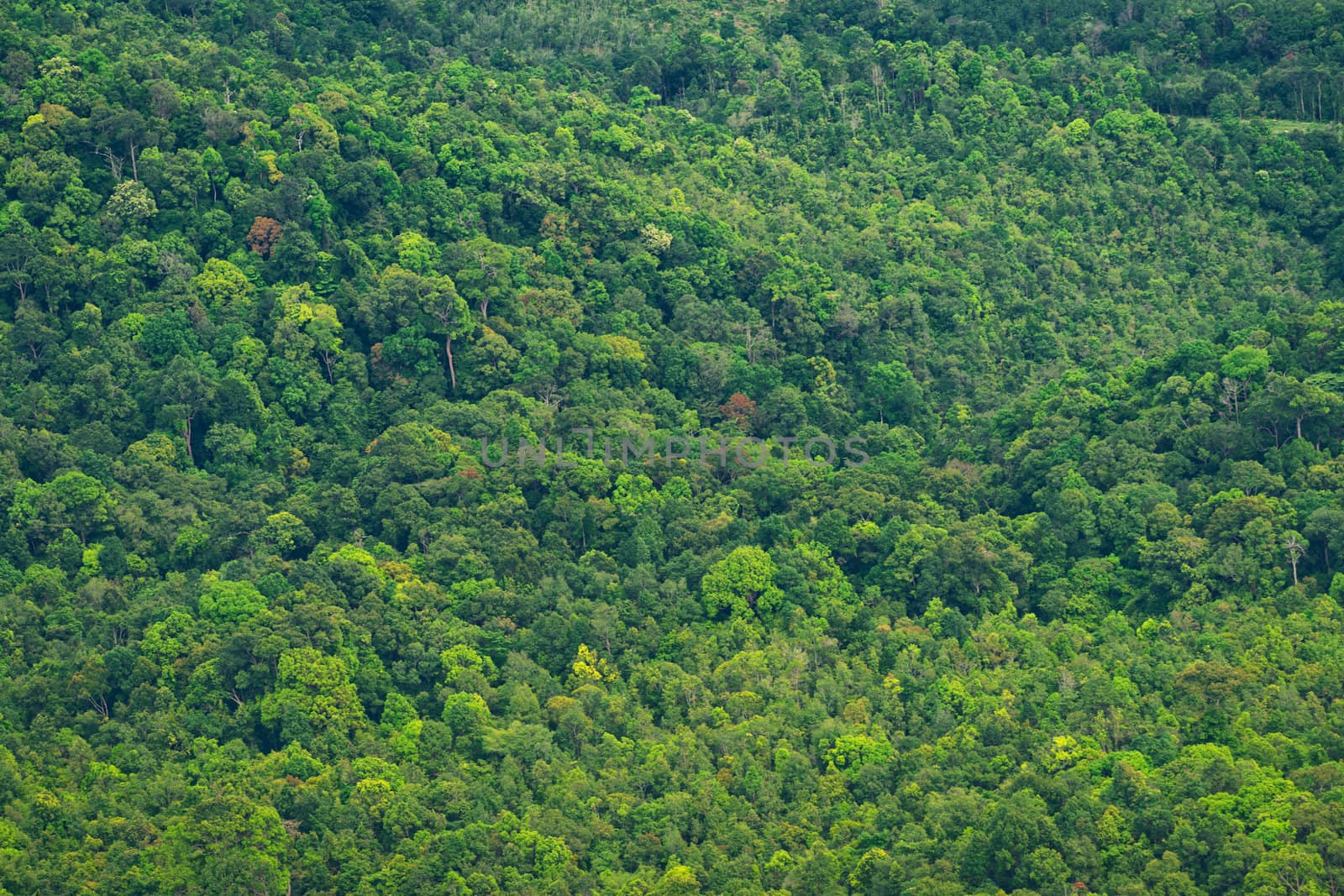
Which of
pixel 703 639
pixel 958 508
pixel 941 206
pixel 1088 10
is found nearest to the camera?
pixel 703 639

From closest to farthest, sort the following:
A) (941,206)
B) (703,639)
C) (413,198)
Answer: (703,639) → (413,198) → (941,206)

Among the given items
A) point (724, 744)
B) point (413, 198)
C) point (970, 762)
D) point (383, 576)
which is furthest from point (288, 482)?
point (970, 762)

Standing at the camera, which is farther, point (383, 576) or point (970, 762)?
point (383, 576)

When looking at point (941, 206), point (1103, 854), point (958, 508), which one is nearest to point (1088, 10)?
point (941, 206)

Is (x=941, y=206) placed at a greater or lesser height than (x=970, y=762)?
greater

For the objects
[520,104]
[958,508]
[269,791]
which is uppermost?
[520,104]

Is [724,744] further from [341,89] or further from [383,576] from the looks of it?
[341,89]
